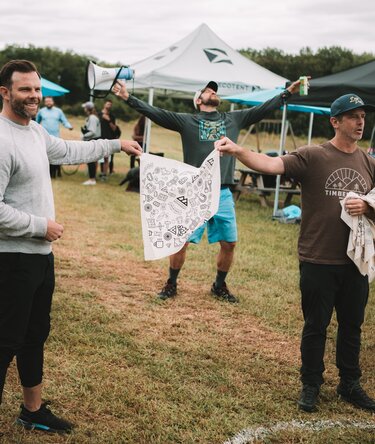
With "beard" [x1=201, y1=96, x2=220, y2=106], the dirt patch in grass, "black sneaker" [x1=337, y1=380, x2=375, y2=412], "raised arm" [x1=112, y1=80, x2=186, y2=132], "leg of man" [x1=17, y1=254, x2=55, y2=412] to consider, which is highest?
"beard" [x1=201, y1=96, x2=220, y2=106]

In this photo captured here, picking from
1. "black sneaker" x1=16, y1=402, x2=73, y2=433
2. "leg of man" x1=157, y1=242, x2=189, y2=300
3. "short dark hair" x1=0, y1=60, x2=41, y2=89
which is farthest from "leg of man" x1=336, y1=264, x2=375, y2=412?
"leg of man" x1=157, y1=242, x2=189, y2=300

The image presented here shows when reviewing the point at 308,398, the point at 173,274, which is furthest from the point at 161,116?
the point at 308,398

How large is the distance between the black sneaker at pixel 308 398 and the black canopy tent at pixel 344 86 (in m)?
5.38

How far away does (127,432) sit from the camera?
11.7 feet

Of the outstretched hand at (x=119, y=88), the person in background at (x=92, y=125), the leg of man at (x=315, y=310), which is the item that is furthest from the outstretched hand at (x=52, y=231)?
the person in background at (x=92, y=125)

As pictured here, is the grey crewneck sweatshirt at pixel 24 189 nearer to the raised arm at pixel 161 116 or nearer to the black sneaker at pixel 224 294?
the raised arm at pixel 161 116

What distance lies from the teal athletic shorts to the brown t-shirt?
7.01 ft

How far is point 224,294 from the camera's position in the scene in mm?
6445

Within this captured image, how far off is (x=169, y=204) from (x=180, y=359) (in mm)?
1326

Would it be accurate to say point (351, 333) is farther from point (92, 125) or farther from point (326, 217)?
point (92, 125)

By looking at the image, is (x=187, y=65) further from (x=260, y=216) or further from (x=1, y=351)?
(x=1, y=351)

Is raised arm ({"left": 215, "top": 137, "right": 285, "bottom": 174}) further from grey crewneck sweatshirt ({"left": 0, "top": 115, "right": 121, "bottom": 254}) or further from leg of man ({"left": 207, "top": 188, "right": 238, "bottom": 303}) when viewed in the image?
leg of man ({"left": 207, "top": 188, "right": 238, "bottom": 303})

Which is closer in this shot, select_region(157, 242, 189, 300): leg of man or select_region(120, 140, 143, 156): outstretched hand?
select_region(120, 140, 143, 156): outstretched hand

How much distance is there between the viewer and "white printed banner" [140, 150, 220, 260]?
13.4ft
